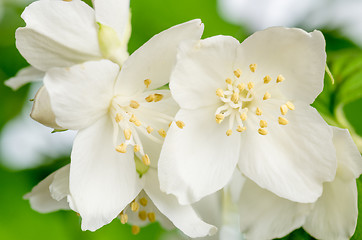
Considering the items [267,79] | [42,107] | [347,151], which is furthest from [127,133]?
[347,151]

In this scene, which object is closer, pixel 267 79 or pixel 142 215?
pixel 267 79

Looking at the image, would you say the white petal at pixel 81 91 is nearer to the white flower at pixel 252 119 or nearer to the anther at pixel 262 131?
the white flower at pixel 252 119

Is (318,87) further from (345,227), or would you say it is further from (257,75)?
(345,227)

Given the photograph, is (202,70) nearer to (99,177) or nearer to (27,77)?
(99,177)

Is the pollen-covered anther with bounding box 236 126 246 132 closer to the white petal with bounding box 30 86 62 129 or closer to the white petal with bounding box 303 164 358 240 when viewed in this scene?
the white petal with bounding box 303 164 358 240

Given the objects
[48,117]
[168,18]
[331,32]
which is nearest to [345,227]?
[48,117]

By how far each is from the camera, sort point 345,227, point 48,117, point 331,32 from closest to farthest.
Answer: point 48,117
point 345,227
point 331,32
